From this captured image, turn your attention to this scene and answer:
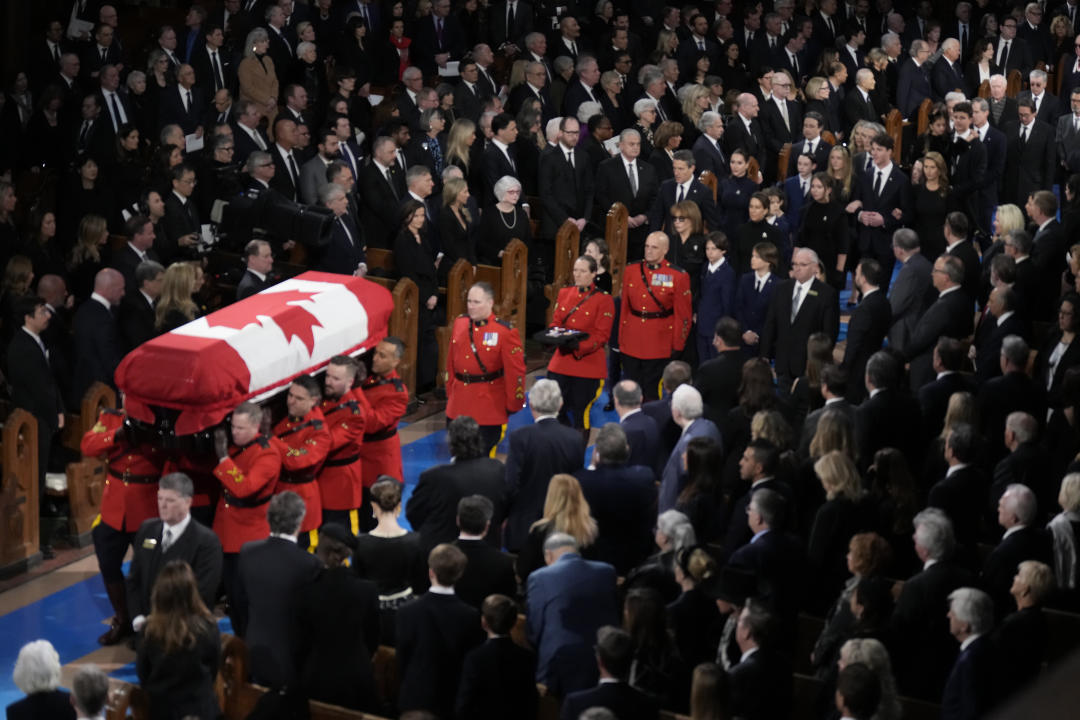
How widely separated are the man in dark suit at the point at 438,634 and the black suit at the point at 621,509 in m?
1.25

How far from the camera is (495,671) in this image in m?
4.90

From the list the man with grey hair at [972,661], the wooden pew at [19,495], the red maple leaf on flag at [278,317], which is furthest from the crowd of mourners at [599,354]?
the red maple leaf on flag at [278,317]

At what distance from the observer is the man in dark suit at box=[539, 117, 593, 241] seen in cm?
1191

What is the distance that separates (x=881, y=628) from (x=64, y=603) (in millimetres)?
4492

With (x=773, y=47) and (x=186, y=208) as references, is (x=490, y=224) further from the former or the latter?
(x=773, y=47)

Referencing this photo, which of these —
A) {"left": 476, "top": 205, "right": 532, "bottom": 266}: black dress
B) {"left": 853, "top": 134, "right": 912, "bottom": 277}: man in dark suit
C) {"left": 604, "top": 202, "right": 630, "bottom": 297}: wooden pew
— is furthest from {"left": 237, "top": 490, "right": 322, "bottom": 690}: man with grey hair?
{"left": 853, "top": 134, "right": 912, "bottom": 277}: man in dark suit

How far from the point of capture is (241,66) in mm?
13102

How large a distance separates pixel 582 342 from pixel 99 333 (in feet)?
9.82

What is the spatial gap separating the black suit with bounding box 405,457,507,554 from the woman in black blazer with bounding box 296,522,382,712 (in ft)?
2.96

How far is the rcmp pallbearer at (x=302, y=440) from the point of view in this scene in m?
6.68

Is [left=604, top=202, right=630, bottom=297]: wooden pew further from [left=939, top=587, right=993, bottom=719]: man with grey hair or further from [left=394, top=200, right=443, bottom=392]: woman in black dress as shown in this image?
[left=939, top=587, right=993, bottom=719]: man with grey hair

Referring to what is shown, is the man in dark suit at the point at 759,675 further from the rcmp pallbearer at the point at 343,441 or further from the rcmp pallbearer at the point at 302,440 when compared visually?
the rcmp pallbearer at the point at 343,441

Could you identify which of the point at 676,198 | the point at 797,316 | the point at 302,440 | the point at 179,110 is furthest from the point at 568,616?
the point at 179,110

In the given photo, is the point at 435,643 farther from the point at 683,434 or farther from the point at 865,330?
the point at 865,330
